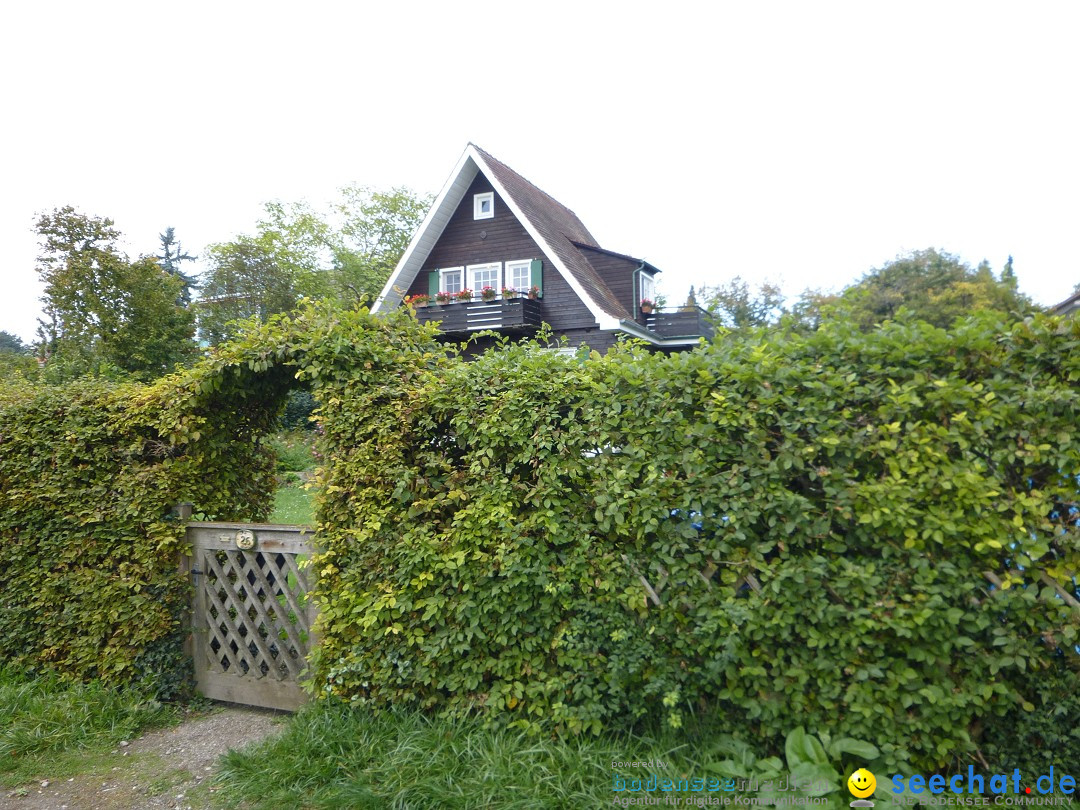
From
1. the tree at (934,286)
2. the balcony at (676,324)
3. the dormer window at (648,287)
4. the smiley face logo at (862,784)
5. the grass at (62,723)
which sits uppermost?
the tree at (934,286)

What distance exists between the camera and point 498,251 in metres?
21.9

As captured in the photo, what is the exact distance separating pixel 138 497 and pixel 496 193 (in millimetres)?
17981

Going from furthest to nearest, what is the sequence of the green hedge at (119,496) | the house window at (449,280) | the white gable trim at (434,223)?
1. the house window at (449,280)
2. the white gable trim at (434,223)
3. the green hedge at (119,496)

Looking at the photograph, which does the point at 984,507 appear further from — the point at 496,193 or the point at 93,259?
the point at 93,259

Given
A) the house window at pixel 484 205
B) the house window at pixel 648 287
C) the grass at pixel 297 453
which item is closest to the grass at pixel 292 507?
the grass at pixel 297 453

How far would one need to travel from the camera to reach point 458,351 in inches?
198

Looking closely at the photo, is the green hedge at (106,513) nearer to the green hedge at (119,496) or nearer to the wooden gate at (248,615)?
the green hedge at (119,496)

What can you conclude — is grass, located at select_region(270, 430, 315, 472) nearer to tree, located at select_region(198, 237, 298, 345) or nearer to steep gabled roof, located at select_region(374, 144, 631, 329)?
steep gabled roof, located at select_region(374, 144, 631, 329)

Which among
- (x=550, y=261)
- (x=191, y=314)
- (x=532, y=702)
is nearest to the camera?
(x=532, y=702)

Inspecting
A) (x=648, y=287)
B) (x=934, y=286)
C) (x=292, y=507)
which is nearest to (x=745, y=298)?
(x=934, y=286)

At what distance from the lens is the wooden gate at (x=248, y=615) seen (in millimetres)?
5000

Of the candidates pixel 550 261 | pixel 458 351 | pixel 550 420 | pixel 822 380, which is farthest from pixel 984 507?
pixel 550 261

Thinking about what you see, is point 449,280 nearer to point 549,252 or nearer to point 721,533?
point 549,252

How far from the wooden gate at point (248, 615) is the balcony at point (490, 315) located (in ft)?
47.6
